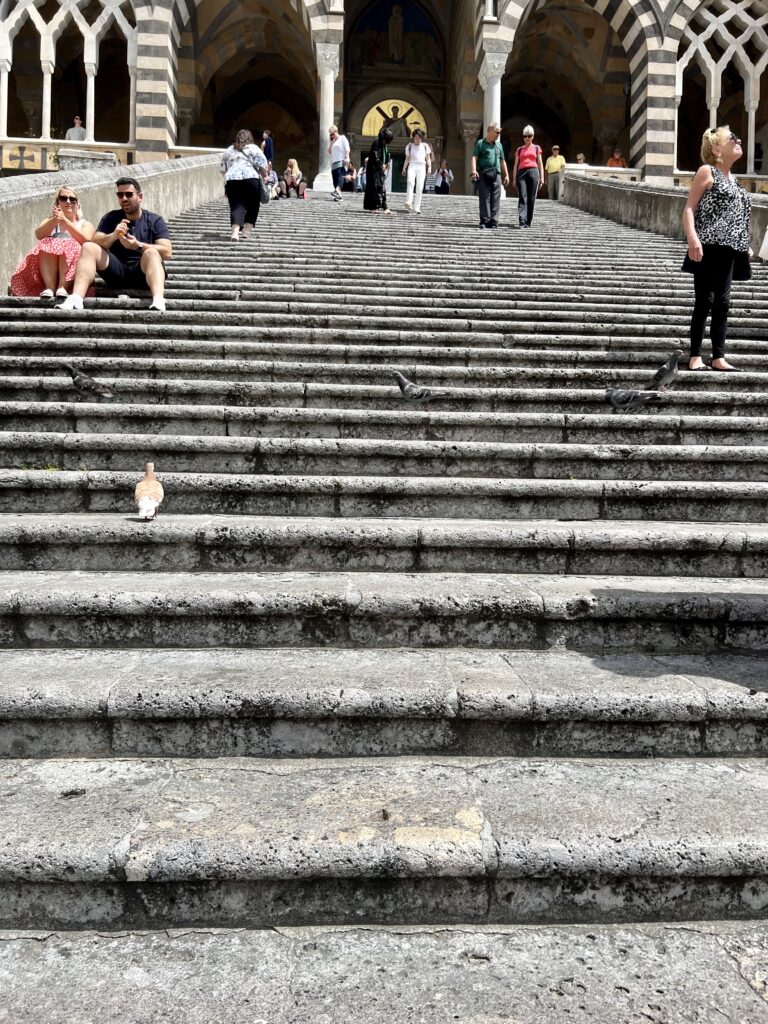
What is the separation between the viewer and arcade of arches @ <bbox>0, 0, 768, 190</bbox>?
20391mm

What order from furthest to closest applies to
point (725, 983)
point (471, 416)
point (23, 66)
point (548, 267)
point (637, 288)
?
point (23, 66)
point (548, 267)
point (637, 288)
point (471, 416)
point (725, 983)

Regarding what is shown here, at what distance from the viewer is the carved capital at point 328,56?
21.4 meters

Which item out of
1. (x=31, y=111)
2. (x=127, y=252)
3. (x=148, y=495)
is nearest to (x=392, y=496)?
(x=148, y=495)

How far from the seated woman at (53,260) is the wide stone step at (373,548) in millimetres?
3850

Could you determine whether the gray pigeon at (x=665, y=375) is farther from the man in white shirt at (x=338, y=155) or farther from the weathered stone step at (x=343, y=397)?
the man in white shirt at (x=338, y=155)

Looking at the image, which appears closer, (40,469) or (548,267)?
(40,469)

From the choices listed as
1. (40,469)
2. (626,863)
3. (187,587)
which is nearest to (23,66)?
(40,469)

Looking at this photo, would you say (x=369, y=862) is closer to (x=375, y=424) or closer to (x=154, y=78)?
(x=375, y=424)

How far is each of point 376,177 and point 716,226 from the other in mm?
9490

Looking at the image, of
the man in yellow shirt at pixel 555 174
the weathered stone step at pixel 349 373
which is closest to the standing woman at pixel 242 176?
the weathered stone step at pixel 349 373

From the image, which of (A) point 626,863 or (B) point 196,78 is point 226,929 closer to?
(A) point 626,863

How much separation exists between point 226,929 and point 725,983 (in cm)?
115

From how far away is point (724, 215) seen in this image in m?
5.77

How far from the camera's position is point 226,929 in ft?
6.85
